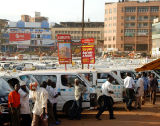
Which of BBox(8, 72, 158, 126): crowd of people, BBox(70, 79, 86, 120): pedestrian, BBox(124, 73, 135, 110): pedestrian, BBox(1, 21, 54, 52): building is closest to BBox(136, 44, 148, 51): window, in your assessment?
BBox(1, 21, 54, 52): building

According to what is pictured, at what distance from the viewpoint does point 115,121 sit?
1096cm

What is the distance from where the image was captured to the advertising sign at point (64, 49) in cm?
1878

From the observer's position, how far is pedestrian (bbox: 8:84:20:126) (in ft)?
26.7

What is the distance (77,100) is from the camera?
10.8 m

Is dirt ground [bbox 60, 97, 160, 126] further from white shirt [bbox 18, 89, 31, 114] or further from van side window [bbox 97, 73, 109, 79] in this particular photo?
white shirt [bbox 18, 89, 31, 114]

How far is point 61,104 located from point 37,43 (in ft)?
370

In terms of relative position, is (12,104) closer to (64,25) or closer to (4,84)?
(4,84)

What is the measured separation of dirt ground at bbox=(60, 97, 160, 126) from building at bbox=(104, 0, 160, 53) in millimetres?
86626

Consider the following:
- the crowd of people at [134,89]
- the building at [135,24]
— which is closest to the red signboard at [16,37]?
the building at [135,24]

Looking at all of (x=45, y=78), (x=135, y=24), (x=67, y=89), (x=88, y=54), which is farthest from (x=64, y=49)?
(x=135, y=24)

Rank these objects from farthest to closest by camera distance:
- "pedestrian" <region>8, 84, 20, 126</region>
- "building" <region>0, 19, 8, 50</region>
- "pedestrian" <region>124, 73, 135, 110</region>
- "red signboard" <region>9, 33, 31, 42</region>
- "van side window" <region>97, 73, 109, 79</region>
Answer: "building" <region>0, 19, 8, 50</region>
"red signboard" <region>9, 33, 31, 42</region>
"van side window" <region>97, 73, 109, 79</region>
"pedestrian" <region>124, 73, 135, 110</region>
"pedestrian" <region>8, 84, 20, 126</region>

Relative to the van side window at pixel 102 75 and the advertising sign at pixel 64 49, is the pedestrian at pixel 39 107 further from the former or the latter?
the advertising sign at pixel 64 49

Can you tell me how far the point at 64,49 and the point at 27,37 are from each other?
101m

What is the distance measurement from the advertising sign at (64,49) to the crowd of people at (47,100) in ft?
18.6
